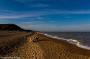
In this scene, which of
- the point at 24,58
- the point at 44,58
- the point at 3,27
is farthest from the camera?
the point at 3,27

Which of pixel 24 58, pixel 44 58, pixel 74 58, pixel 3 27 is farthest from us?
pixel 3 27

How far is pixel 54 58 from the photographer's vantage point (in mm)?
13938

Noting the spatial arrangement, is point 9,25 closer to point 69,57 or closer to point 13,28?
point 13,28

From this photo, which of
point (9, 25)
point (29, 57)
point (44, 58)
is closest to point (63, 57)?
point (44, 58)

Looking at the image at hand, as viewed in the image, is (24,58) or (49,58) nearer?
(24,58)

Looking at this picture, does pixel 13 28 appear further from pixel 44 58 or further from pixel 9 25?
pixel 44 58

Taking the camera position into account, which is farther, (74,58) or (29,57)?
(74,58)

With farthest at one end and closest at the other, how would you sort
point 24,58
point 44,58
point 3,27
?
point 3,27, point 44,58, point 24,58

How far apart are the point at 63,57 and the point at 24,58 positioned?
3293mm

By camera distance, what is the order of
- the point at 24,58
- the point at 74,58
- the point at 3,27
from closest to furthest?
the point at 24,58
the point at 74,58
the point at 3,27

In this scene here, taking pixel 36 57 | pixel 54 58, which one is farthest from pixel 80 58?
pixel 36 57

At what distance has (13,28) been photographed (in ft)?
521

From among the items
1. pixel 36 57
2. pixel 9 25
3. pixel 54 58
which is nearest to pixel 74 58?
pixel 54 58

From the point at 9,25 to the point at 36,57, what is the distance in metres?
147
